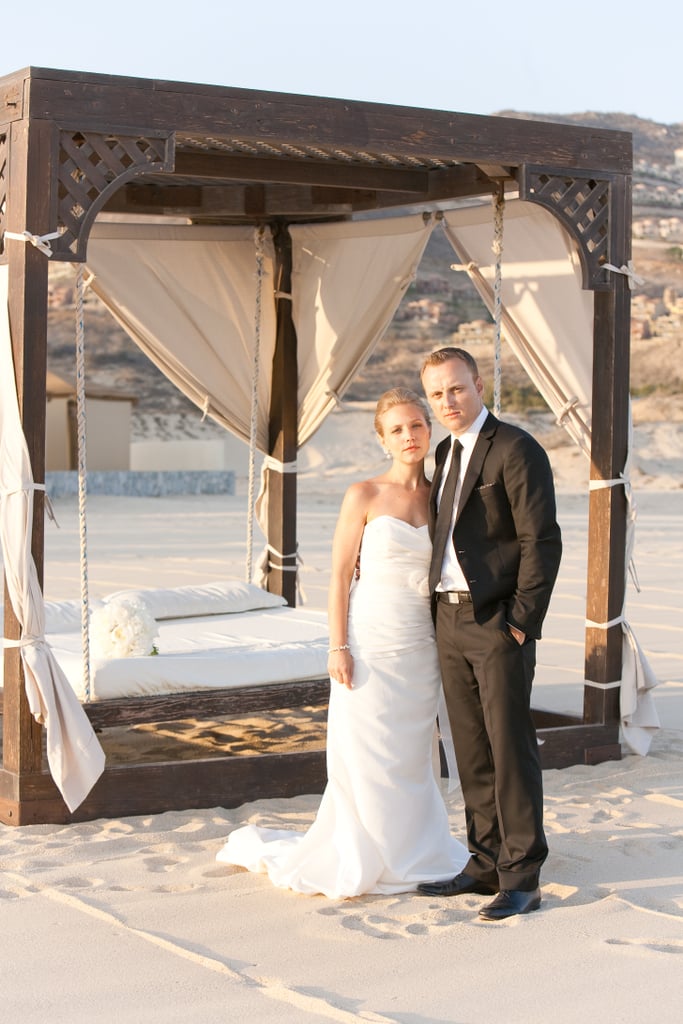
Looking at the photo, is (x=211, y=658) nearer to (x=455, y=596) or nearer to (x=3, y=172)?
(x=455, y=596)

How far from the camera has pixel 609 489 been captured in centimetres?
559

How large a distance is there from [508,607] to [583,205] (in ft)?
7.39

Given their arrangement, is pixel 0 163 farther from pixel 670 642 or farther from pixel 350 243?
pixel 670 642

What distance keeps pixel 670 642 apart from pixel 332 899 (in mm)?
4888

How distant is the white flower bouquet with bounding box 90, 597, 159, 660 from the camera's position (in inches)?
210

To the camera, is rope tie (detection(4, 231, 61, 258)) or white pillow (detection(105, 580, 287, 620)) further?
white pillow (detection(105, 580, 287, 620))

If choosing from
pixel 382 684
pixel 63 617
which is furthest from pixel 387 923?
pixel 63 617

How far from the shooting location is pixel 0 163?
4.60 meters

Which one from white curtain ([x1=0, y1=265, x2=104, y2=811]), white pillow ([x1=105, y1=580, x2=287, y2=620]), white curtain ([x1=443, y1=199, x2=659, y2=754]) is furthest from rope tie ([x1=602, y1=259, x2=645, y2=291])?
white pillow ([x1=105, y1=580, x2=287, y2=620])

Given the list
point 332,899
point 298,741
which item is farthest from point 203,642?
point 332,899

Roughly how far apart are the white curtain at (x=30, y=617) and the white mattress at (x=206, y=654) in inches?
22.7

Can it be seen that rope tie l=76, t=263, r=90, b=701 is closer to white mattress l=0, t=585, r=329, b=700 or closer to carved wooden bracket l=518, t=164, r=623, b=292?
white mattress l=0, t=585, r=329, b=700

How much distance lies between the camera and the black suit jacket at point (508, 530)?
370 cm

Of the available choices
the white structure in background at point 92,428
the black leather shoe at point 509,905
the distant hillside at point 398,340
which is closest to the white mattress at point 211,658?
the black leather shoe at point 509,905
